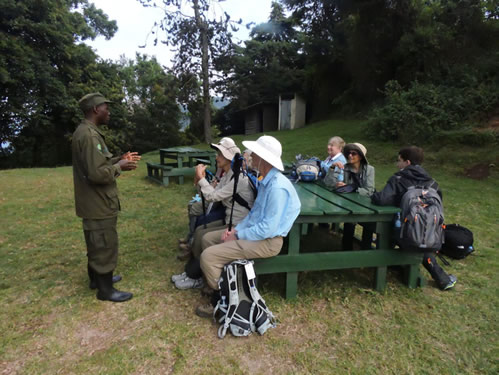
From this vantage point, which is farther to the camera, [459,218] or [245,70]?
[245,70]

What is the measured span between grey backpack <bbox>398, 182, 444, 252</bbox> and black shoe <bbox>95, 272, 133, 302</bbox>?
2836mm

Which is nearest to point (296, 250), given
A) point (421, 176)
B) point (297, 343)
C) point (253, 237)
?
point (253, 237)

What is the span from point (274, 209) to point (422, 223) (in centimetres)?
144

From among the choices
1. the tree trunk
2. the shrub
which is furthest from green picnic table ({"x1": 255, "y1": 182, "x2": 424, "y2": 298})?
the tree trunk

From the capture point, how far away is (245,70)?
25922 mm

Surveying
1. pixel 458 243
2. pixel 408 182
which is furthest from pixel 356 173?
pixel 458 243

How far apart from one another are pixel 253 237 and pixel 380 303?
1513 millimetres

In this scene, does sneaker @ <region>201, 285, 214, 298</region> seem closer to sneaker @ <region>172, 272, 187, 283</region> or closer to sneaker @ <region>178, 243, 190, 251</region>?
sneaker @ <region>172, 272, 187, 283</region>

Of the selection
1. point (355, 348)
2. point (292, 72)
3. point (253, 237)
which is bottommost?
point (355, 348)

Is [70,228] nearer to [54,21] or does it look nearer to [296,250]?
[296,250]

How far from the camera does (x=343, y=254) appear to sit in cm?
320

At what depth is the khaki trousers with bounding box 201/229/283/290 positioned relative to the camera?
2805 millimetres

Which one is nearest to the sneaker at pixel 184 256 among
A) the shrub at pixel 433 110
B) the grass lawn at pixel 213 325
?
the grass lawn at pixel 213 325

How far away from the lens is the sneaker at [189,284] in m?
3.45
